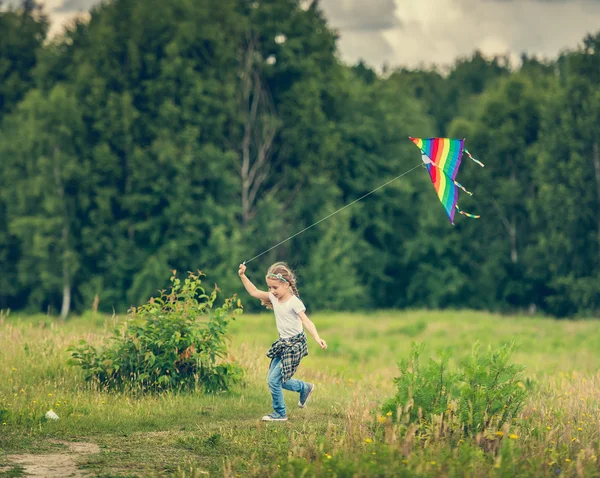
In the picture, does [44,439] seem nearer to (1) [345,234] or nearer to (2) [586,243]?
(1) [345,234]

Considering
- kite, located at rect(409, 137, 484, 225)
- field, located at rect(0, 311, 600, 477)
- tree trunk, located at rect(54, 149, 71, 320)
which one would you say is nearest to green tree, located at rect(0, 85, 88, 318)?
tree trunk, located at rect(54, 149, 71, 320)

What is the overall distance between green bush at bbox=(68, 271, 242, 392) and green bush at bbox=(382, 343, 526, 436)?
→ 3083mm

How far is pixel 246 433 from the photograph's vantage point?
31.7 ft

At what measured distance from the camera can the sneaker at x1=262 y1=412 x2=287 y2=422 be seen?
412 inches

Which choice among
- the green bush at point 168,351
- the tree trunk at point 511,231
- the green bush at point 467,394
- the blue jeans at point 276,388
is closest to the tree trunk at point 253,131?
the tree trunk at point 511,231

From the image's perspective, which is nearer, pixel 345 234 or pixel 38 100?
pixel 38 100

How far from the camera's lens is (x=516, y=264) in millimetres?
47938

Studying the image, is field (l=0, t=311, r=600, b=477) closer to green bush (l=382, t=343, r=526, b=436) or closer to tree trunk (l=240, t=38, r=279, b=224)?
green bush (l=382, t=343, r=526, b=436)

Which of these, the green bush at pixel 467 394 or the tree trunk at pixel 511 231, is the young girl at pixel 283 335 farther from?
the tree trunk at pixel 511 231

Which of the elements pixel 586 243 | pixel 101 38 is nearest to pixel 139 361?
pixel 101 38

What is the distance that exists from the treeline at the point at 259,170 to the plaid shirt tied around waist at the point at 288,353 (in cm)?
2728

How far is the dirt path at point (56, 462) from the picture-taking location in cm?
804

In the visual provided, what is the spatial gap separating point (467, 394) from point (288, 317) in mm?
2298

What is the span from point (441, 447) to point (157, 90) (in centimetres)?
3268
